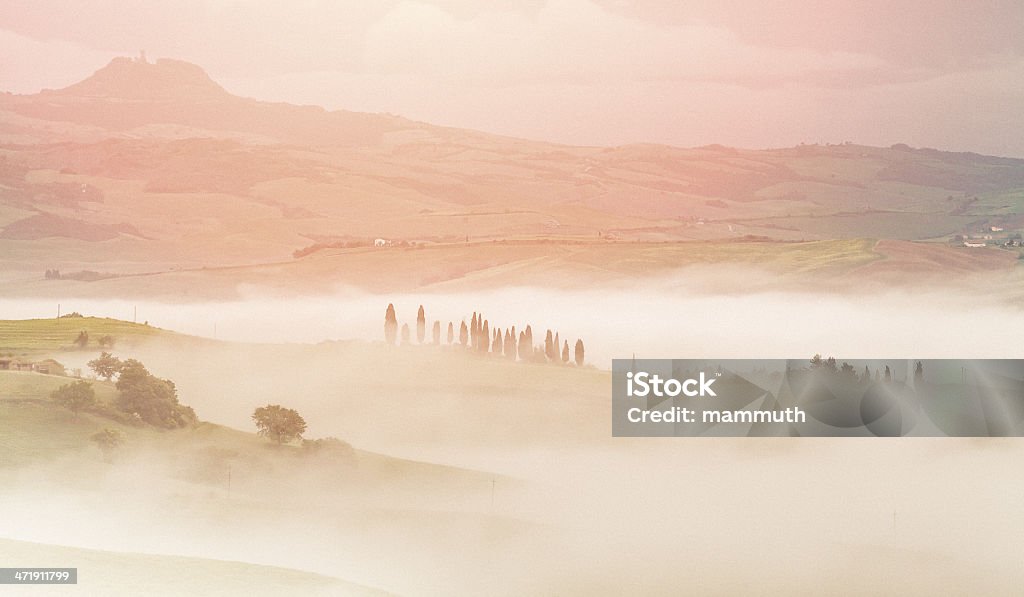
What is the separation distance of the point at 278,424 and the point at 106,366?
3.01 m

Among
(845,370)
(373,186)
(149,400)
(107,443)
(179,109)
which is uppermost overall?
(179,109)

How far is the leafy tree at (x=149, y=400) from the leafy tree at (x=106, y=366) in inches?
5.1

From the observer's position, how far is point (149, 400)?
805 inches

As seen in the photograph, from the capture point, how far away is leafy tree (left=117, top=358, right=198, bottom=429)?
67.1 feet

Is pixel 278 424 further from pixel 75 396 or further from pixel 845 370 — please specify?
pixel 845 370

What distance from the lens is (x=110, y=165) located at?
2283 cm

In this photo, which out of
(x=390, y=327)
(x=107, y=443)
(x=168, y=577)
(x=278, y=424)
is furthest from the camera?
(x=390, y=327)

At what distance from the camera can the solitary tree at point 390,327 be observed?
2166cm

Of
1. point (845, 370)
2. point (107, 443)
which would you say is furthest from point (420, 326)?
point (845, 370)

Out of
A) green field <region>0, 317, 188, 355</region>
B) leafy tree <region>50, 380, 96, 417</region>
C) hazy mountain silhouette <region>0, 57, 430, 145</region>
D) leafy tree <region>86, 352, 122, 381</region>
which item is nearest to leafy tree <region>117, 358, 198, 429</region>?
leafy tree <region>86, 352, 122, 381</region>

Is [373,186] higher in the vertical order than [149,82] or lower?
lower

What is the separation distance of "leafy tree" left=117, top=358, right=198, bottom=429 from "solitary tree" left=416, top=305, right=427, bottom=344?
13.0 ft

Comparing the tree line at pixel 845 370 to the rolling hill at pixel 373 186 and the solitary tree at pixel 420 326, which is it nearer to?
the rolling hill at pixel 373 186

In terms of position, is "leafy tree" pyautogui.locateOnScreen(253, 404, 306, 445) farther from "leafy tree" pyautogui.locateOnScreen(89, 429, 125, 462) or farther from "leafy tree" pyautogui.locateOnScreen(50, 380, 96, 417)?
"leafy tree" pyautogui.locateOnScreen(50, 380, 96, 417)
